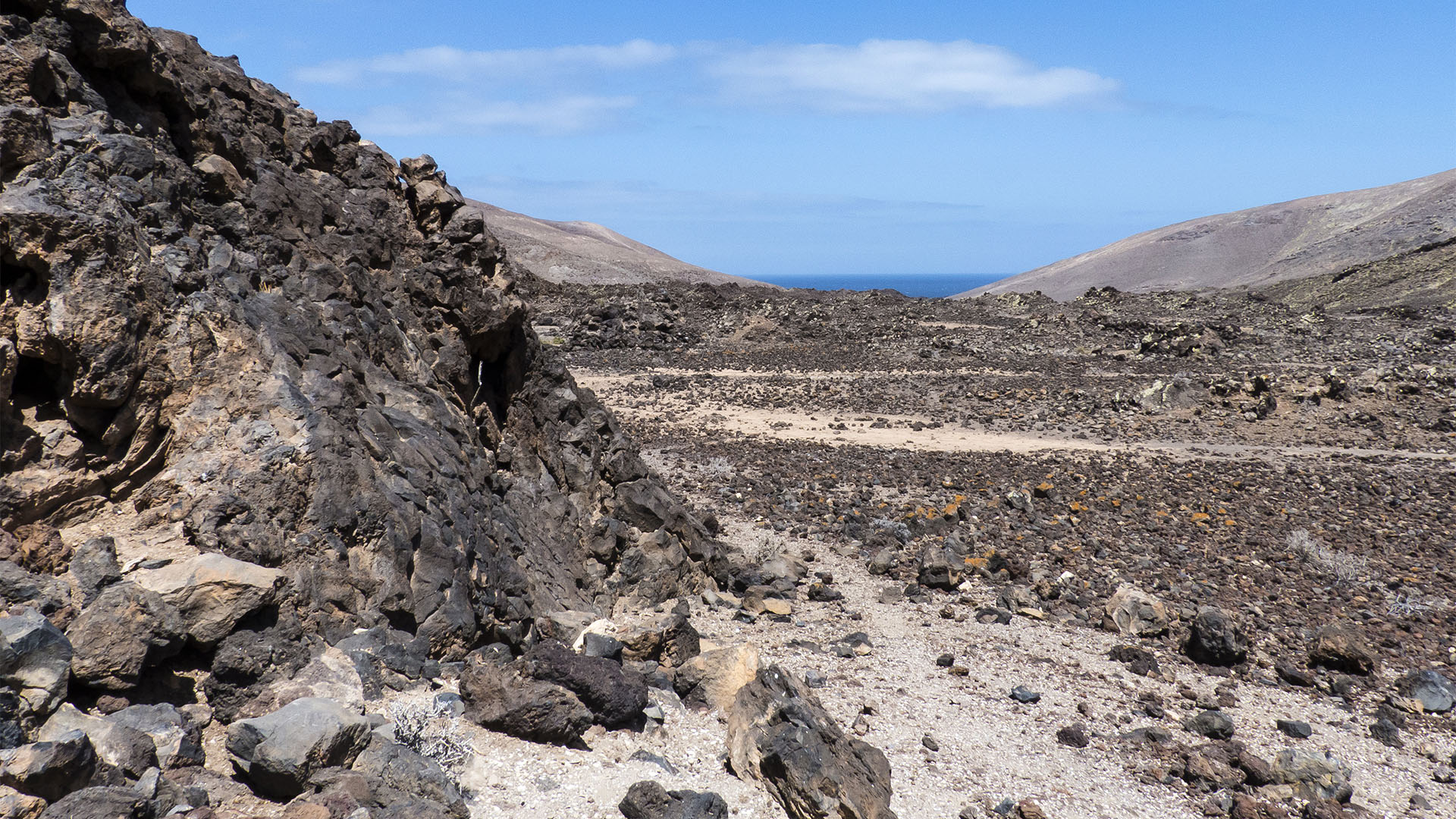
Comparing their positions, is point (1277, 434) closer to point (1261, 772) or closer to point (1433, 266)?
point (1261, 772)

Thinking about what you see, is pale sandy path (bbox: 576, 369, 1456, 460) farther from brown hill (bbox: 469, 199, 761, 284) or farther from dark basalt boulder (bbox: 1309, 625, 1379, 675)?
brown hill (bbox: 469, 199, 761, 284)

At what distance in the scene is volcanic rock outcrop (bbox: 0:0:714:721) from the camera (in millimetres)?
4707

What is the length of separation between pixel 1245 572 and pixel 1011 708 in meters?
5.09

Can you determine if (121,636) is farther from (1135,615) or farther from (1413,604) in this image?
(1413,604)

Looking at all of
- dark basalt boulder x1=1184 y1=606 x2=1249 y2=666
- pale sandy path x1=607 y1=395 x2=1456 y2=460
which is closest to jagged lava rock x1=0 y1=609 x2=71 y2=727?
dark basalt boulder x1=1184 y1=606 x2=1249 y2=666

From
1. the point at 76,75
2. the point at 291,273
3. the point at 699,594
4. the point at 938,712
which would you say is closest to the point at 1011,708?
the point at 938,712

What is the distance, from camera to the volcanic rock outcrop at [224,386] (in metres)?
4.71

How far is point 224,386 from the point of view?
5.58 metres

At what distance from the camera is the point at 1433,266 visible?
45625 mm

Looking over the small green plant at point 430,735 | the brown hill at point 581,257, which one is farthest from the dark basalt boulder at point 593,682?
the brown hill at point 581,257

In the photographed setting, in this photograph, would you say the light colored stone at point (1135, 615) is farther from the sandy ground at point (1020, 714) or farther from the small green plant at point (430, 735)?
the small green plant at point (430, 735)

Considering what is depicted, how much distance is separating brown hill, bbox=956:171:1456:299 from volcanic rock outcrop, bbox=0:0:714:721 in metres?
59.0

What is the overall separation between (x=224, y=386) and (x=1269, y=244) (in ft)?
327

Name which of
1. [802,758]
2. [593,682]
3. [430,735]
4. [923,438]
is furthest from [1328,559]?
[430,735]
